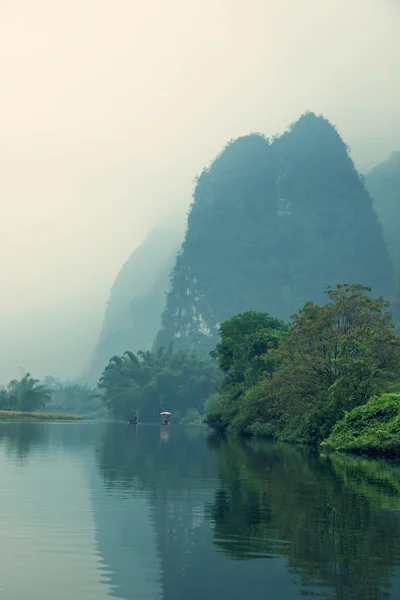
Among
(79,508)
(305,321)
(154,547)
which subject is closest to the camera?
(154,547)

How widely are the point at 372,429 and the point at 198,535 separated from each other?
21336 mm

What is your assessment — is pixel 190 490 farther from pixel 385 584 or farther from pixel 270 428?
pixel 270 428

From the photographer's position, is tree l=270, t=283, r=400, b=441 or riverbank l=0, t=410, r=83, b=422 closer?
tree l=270, t=283, r=400, b=441

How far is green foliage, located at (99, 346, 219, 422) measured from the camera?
4653 inches

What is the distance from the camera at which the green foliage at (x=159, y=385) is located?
118188 millimetres

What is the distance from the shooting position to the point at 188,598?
306 inches

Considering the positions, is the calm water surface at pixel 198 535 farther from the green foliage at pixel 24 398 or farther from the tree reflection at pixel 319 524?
the green foliage at pixel 24 398

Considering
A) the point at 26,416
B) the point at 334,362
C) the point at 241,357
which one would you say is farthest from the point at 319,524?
the point at 26,416

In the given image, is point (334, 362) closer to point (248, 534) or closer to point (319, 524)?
point (319, 524)

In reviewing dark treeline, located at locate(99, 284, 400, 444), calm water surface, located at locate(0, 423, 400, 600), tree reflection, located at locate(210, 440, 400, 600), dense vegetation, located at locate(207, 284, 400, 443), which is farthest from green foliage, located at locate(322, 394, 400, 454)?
calm water surface, located at locate(0, 423, 400, 600)

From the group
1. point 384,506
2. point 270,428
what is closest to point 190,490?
point 384,506

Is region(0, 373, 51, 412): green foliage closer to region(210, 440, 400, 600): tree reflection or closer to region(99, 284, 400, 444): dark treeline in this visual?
region(99, 284, 400, 444): dark treeline

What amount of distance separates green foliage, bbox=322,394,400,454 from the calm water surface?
9061mm

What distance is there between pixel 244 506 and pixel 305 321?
28967 mm
